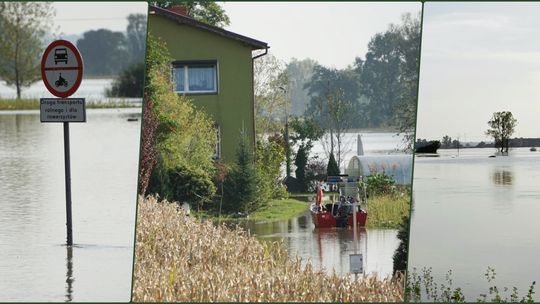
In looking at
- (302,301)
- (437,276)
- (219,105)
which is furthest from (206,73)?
(437,276)

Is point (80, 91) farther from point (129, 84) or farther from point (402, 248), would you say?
point (402, 248)

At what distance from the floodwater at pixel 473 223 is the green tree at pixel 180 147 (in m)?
2.10

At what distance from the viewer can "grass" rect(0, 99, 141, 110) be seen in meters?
29.6

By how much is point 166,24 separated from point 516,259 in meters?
4.22

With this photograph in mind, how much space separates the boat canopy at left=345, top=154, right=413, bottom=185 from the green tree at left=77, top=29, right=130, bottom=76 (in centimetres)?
3724

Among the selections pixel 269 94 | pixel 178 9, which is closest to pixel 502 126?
pixel 269 94

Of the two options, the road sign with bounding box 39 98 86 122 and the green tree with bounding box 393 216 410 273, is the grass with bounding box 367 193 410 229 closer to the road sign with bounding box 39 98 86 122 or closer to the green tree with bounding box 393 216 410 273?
the green tree with bounding box 393 216 410 273

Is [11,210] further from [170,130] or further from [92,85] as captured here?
[92,85]

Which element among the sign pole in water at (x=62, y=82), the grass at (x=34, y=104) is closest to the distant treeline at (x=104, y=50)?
the grass at (x=34, y=104)

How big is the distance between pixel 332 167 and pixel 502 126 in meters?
1.99

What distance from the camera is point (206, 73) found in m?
9.09

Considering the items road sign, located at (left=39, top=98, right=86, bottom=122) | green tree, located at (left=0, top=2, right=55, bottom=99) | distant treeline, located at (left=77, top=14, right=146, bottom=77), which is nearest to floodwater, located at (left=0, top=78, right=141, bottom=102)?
green tree, located at (left=0, top=2, right=55, bottom=99)

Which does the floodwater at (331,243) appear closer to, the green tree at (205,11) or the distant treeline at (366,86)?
the distant treeline at (366,86)

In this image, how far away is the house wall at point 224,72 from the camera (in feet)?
29.7
